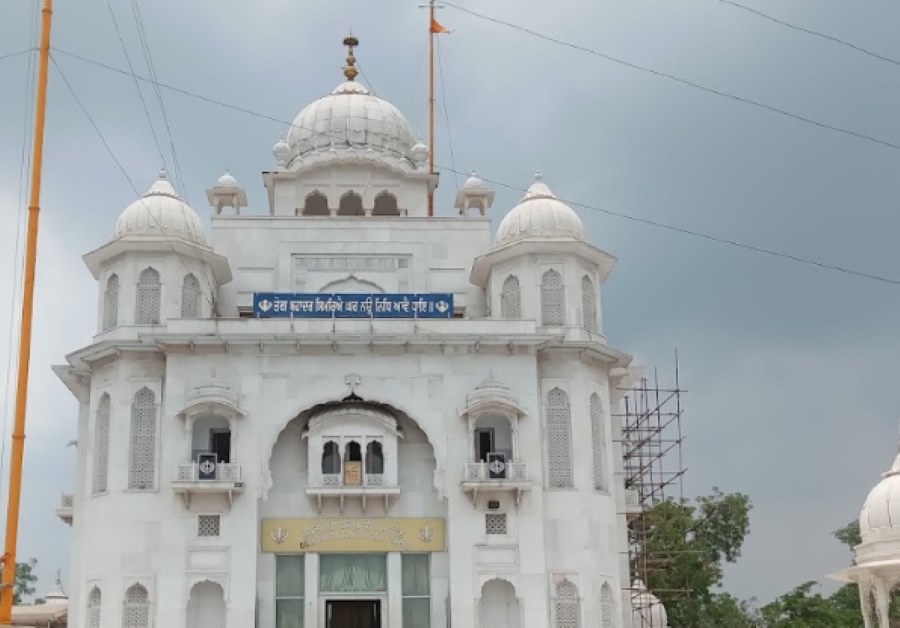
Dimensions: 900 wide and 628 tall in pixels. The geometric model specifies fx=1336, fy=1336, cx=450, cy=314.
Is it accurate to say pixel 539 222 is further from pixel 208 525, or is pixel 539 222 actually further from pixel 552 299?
pixel 208 525

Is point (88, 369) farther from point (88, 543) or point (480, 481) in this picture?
point (480, 481)

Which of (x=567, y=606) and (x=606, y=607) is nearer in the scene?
(x=567, y=606)

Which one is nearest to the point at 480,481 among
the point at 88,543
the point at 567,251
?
the point at 567,251

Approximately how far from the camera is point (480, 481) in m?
30.9

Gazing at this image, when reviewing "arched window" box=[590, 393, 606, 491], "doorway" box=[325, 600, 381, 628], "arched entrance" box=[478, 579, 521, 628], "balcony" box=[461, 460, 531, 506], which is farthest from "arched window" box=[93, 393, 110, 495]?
"arched window" box=[590, 393, 606, 491]

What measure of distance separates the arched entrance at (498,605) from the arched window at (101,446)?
9299mm

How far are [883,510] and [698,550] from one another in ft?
50.7

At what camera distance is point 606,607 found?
31.6 metres

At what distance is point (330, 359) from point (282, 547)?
15.0 ft

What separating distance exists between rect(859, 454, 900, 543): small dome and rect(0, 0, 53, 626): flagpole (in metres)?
22.1

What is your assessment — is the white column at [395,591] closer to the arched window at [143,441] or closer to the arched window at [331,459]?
the arched window at [331,459]

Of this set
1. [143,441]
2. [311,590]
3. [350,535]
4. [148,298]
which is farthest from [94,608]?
[148,298]

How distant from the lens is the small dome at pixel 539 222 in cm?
3456

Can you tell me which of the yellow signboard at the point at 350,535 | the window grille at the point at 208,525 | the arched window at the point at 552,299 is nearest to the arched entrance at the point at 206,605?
the window grille at the point at 208,525
